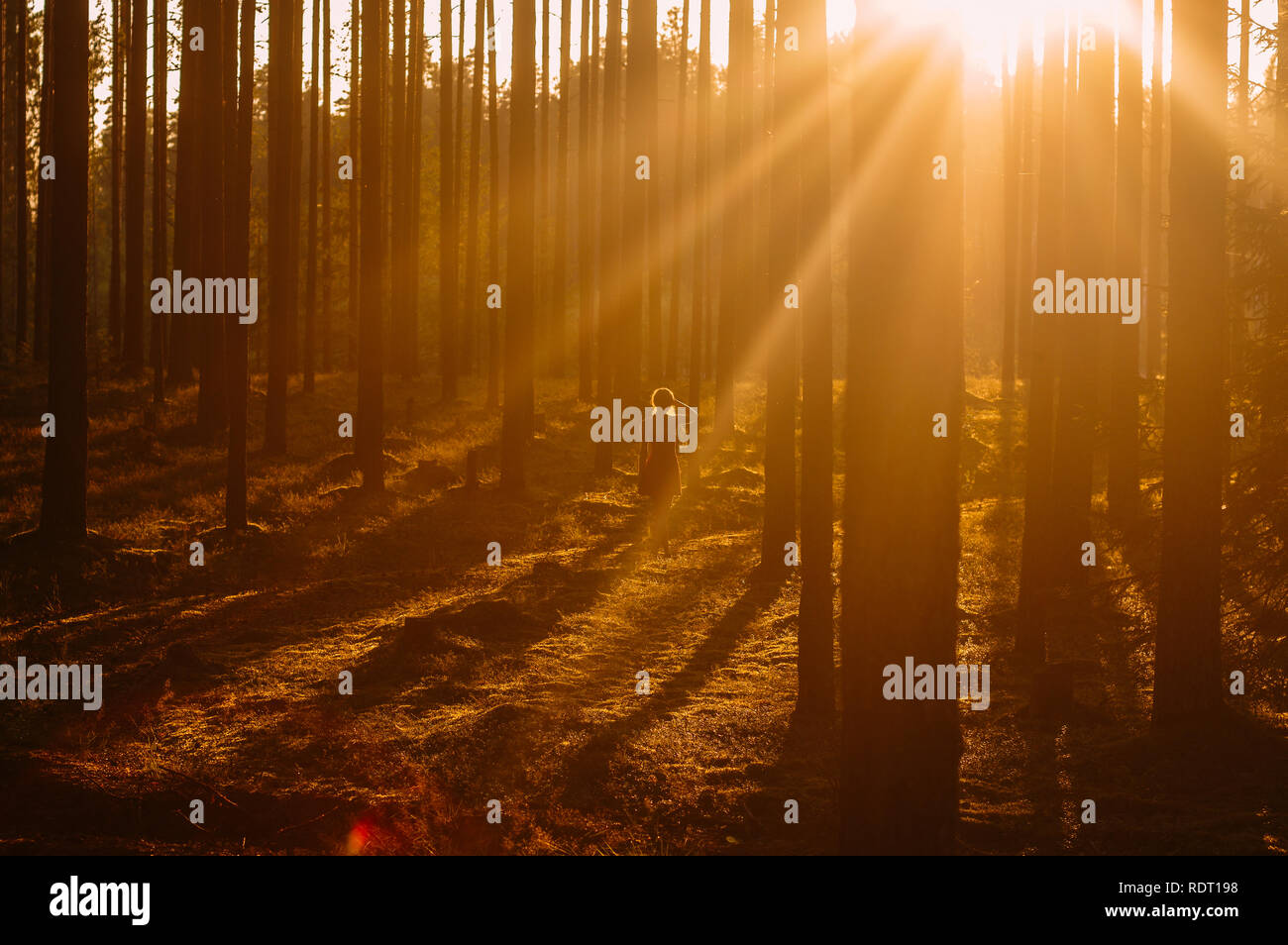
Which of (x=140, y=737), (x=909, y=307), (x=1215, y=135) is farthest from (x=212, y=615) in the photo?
(x=1215, y=135)

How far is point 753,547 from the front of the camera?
16078 mm

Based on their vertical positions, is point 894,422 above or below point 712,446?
below

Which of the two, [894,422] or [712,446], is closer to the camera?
[894,422]

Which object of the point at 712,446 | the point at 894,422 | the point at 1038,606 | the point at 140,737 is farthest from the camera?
the point at 712,446

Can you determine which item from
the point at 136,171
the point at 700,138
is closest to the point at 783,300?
the point at 700,138

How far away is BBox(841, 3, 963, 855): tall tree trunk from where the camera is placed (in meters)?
4.24

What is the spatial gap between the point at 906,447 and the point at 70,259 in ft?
40.1

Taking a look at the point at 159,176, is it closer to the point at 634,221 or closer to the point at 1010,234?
the point at 634,221

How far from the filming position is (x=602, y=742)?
7.68 m

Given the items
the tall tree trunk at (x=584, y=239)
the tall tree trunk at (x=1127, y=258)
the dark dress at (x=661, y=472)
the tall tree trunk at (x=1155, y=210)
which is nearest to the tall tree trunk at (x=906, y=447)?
the tall tree trunk at (x=1127, y=258)

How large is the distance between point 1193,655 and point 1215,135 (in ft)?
12.5
